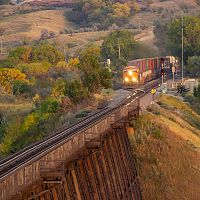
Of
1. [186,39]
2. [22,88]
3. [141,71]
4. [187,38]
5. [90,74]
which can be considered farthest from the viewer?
[187,38]

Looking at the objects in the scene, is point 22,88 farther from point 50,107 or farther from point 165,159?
point 165,159

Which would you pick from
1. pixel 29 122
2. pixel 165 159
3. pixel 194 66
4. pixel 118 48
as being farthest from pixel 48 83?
pixel 165 159

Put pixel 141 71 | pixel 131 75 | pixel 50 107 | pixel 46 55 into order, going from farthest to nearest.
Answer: pixel 46 55, pixel 141 71, pixel 131 75, pixel 50 107

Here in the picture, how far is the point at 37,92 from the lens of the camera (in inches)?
3214

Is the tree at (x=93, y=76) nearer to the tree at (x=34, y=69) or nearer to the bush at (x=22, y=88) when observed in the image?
the bush at (x=22, y=88)

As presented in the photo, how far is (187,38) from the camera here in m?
117

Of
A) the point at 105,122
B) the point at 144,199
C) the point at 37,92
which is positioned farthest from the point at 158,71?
the point at 105,122

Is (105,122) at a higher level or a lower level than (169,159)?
higher

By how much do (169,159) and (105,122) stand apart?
12.7 meters

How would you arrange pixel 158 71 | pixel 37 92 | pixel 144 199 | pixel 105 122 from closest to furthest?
pixel 105 122 → pixel 144 199 → pixel 37 92 → pixel 158 71

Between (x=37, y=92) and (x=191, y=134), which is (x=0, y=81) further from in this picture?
(x=191, y=134)

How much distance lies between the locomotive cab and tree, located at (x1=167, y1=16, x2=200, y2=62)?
40858mm

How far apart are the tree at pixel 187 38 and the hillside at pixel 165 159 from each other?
213ft

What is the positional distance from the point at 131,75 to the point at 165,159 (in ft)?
109
